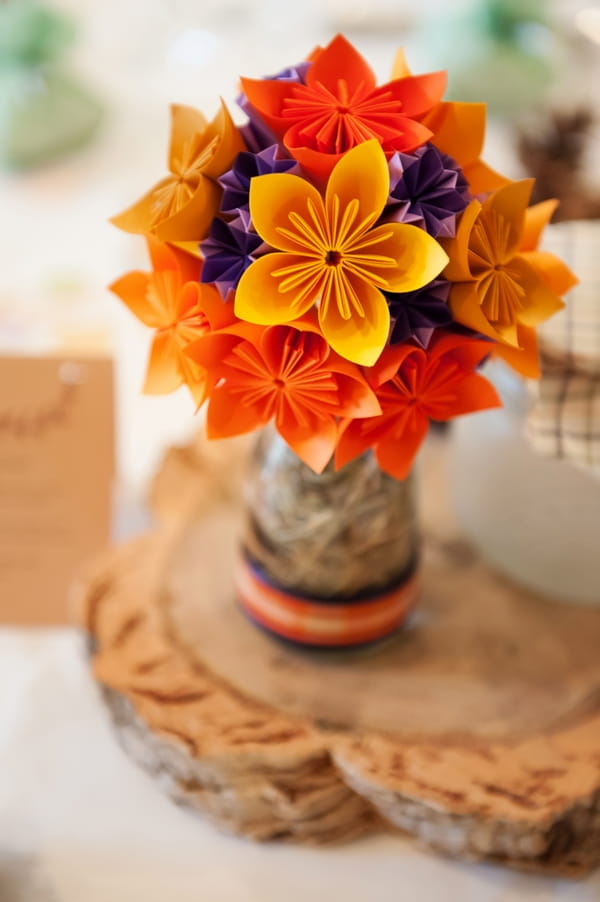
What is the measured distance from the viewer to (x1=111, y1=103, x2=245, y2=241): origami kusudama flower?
1.24 ft

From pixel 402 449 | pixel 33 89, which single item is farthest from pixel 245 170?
pixel 33 89

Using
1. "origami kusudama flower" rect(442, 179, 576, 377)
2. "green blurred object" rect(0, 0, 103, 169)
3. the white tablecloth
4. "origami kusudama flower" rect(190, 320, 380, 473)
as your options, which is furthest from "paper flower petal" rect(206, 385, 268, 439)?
"green blurred object" rect(0, 0, 103, 169)

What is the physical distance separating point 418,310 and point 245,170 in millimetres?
97

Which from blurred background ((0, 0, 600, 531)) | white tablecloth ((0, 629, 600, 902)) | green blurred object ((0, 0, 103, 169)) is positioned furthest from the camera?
green blurred object ((0, 0, 103, 169))

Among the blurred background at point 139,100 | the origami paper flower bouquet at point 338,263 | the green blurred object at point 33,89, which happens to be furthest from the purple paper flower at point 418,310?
the green blurred object at point 33,89

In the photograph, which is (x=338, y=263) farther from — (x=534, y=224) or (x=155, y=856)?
(x=155, y=856)

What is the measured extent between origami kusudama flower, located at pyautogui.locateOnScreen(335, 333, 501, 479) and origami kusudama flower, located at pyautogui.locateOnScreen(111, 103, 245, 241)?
0.10 m

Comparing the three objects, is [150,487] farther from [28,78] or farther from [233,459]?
[28,78]

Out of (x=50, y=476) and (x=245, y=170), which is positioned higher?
(x=245, y=170)

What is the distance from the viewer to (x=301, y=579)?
50 cm

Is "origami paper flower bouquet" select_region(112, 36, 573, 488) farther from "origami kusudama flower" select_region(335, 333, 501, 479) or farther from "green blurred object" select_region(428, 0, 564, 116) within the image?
"green blurred object" select_region(428, 0, 564, 116)

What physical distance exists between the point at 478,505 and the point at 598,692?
0.14 metres

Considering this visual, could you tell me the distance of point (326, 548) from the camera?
49 cm

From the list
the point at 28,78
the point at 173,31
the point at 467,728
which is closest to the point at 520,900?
the point at 467,728
